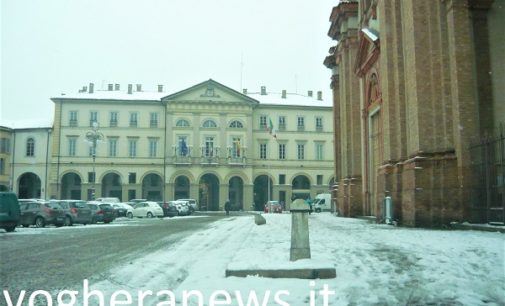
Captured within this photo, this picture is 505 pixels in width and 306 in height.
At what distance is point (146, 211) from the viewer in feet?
148

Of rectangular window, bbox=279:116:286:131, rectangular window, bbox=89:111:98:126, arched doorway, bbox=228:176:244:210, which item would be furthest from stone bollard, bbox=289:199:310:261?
rectangular window, bbox=89:111:98:126

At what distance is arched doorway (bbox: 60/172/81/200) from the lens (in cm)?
7131

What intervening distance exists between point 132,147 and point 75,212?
43764 mm

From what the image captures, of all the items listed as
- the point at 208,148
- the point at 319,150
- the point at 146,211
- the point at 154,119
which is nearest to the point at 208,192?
the point at 208,148

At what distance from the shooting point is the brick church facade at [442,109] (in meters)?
15.9

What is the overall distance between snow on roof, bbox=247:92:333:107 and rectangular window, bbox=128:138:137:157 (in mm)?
18300

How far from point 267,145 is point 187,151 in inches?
459

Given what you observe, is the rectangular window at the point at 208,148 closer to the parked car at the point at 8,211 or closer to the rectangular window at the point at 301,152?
the rectangular window at the point at 301,152

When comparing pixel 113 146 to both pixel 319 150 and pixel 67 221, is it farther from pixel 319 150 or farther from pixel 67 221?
pixel 67 221

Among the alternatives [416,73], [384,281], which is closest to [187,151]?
[416,73]

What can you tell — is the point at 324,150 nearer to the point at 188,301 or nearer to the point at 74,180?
the point at 74,180

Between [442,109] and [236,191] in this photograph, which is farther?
[236,191]

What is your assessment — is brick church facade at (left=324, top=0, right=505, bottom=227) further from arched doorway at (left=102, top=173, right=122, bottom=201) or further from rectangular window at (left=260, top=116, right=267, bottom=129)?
arched doorway at (left=102, top=173, right=122, bottom=201)

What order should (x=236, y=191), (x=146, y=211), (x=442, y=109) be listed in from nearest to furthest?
(x=442, y=109), (x=146, y=211), (x=236, y=191)
